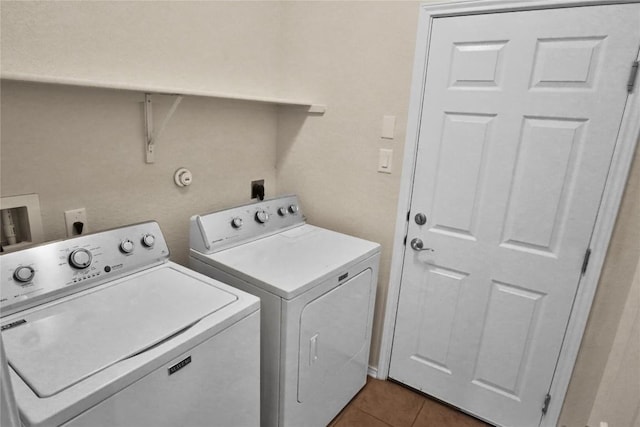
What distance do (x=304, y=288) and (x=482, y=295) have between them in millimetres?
981

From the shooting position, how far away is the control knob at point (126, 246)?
4.62 feet

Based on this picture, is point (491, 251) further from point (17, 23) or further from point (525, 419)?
point (17, 23)

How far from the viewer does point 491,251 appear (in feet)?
5.89

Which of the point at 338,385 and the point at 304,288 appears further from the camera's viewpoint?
the point at 338,385

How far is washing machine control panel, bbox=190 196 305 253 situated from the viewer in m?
1.68

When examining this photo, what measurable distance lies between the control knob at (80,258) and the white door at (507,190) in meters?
1.50

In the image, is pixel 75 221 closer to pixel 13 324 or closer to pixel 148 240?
pixel 148 240

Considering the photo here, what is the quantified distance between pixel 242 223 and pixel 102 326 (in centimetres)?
86

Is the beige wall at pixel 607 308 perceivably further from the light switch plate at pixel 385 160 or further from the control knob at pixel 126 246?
the control knob at pixel 126 246

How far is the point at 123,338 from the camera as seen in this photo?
103 centimetres

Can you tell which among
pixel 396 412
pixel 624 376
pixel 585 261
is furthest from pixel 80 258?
pixel 624 376

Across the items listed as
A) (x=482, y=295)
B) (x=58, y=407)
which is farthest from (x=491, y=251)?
(x=58, y=407)

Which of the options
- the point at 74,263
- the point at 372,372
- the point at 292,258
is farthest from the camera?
the point at 372,372

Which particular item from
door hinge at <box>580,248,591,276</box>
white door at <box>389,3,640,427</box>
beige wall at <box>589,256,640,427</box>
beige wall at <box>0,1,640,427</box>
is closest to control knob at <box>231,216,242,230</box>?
beige wall at <box>0,1,640,427</box>
